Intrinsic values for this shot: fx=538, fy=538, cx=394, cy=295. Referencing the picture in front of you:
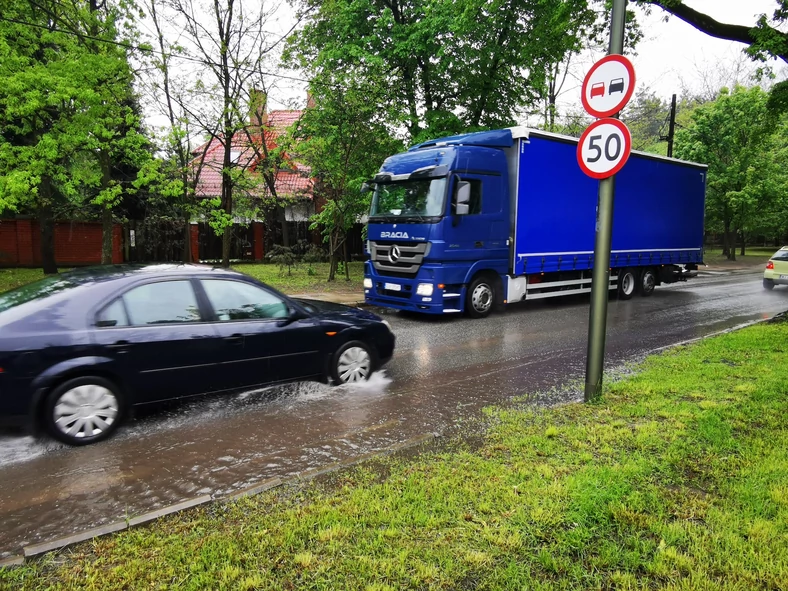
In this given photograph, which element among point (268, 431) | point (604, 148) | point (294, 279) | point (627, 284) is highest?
point (604, 148)

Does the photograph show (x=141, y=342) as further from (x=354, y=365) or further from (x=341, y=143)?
(x=341, y=143)

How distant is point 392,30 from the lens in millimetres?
18562

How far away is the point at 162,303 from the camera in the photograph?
5.00 metres

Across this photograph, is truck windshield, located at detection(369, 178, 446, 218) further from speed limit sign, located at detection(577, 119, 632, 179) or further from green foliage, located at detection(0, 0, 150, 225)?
green foliage, located at detection(0, 0, 150, 225)

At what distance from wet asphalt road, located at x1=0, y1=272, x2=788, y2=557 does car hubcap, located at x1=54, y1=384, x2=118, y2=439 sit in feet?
0.52

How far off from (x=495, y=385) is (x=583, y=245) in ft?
24.7

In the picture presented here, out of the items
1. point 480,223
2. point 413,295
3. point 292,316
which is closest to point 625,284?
point 480,223

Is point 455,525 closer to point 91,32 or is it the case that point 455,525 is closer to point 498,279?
point 498,279

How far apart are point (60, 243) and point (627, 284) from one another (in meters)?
21.5

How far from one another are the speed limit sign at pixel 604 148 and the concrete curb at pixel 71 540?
4.60 meters

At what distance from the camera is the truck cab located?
→ 10.3 m

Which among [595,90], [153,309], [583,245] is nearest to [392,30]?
[583,245]

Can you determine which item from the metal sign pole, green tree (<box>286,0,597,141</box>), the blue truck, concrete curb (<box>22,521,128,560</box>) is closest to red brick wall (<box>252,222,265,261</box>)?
green tree (<box>286,0,597,141</box>)

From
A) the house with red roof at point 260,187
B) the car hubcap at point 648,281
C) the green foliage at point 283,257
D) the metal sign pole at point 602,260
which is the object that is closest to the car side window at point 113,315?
the metal sign pole at point 602,260
